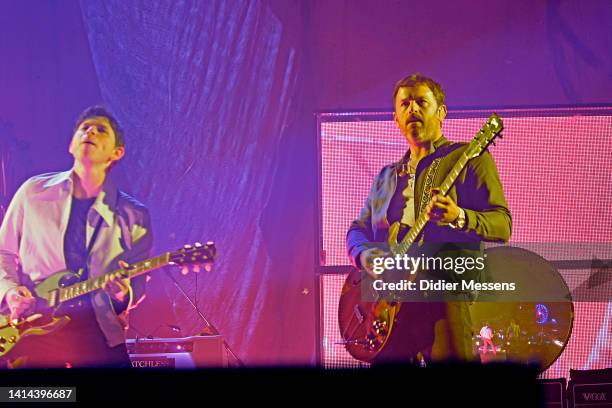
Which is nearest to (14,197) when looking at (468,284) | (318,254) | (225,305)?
(225,305)

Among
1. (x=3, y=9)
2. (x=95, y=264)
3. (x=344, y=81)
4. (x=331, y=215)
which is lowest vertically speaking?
(x=95, y=264)

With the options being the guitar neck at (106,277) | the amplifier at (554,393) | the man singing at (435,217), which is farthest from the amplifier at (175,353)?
the amplifier at (554,393)

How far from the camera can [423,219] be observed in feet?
12.4

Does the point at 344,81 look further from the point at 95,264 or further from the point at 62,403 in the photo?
the point at 62,403

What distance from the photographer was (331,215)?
13.0ft

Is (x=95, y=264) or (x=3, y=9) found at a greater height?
(x=3, y=9)

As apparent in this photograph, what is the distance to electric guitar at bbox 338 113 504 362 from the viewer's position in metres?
3.77

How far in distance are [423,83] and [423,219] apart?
2.40ft

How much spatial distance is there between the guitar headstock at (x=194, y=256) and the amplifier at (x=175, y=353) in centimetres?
37

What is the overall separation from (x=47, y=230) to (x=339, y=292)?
1565mm

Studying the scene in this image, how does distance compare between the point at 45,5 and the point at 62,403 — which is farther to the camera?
→ the point at 45,5

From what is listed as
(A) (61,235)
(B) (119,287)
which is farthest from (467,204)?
(A) (61,235)

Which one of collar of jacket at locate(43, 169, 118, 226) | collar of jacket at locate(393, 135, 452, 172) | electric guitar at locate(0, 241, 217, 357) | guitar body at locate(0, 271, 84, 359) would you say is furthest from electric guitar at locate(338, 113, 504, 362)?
guitar body at locate(0, 271, 84, 359)

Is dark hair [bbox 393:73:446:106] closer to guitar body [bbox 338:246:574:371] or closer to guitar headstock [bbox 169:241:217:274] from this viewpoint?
guitar body [bbox 338:246:574:371]
